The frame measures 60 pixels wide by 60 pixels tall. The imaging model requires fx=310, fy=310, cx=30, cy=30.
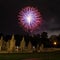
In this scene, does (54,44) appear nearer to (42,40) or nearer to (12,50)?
(42,40)

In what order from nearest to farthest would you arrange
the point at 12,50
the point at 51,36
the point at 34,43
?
the point at 12,50
the point at 34,43
the point at 51,36

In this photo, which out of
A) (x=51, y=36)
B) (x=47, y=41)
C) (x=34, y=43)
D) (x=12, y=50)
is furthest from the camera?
(x=51, y=36)

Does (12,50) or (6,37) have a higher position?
(6,37)

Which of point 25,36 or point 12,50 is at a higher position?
point 25,36

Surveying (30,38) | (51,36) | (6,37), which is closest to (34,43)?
(30,38)

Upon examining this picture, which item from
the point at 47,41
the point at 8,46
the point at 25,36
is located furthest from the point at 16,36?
the point at 8,46

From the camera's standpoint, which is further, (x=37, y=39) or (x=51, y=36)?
(x=51, y=36)

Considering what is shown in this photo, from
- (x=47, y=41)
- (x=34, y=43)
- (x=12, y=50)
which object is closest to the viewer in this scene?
(x=12, y=50)

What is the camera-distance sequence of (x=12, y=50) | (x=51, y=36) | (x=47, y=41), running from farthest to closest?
(x=51, y=36) < (x=47, y=41) < (x=12, y=50)

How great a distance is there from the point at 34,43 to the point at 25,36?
10245 millimetres

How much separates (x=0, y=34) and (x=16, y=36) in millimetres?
8844

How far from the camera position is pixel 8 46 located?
135250mm

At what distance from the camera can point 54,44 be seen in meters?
171

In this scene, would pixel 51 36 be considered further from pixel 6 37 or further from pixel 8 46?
pixel 8 46
